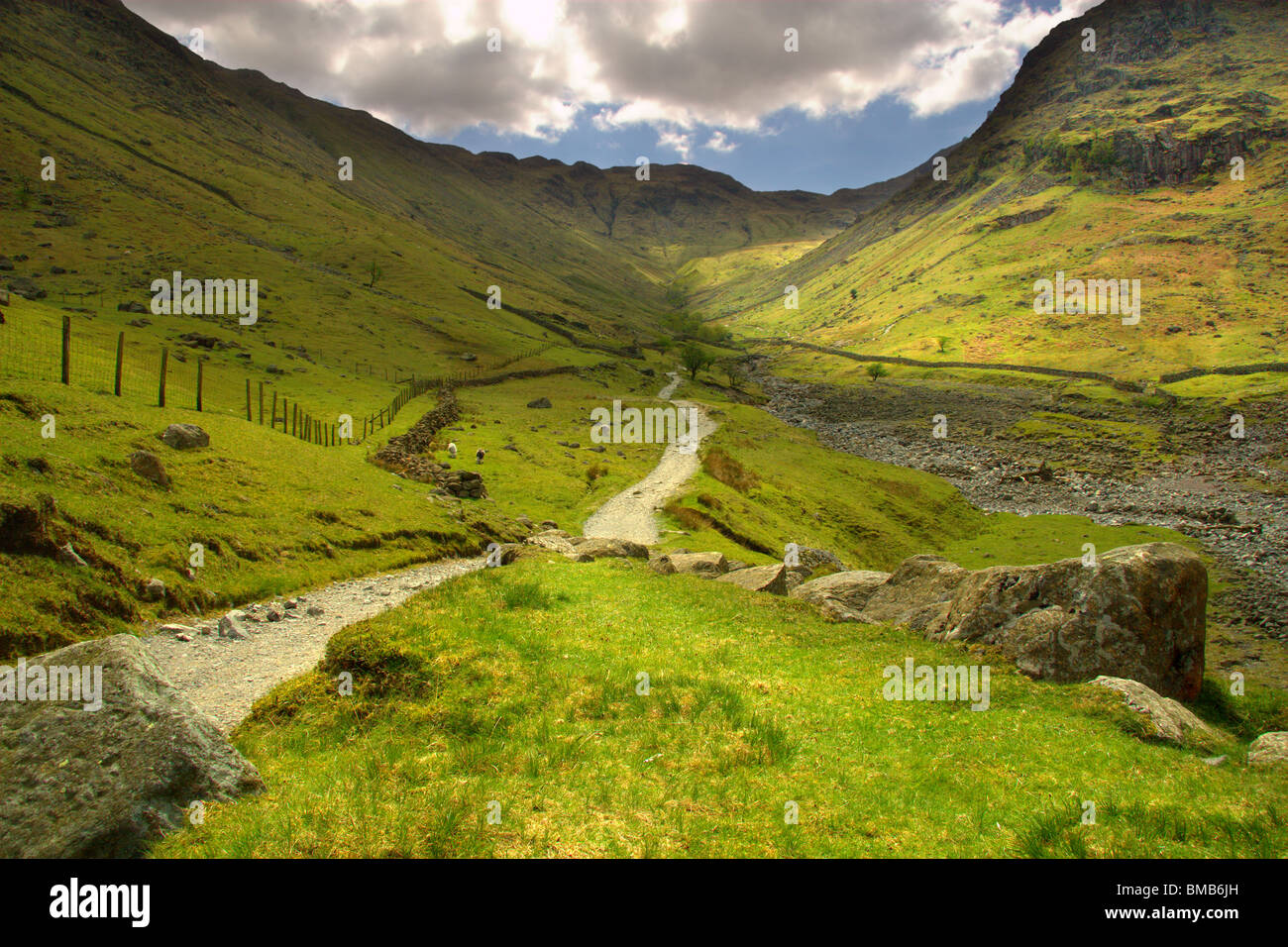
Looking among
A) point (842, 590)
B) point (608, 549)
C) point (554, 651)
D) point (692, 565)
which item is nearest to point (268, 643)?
point (554, 651)

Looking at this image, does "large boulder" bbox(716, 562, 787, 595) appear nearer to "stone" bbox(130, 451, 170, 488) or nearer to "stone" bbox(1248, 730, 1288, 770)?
"stone" bbox(1248, 730, 1288, 770)

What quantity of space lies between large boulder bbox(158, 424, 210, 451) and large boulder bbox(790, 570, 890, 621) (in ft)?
92.1

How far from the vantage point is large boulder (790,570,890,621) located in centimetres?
2488

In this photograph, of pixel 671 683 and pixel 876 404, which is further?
pixel 876 404

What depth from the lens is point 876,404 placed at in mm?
145500

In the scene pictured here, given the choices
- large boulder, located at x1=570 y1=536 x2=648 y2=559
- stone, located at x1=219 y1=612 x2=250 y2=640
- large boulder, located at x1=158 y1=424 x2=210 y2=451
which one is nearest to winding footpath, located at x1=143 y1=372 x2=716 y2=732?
stone, located at x1=219 y1=612 x2=250 y2=640

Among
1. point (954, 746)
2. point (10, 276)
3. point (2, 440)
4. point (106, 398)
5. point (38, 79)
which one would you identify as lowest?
point (954, 746)

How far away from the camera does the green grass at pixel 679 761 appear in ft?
30.4

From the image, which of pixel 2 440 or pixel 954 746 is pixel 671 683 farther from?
pixel 2 440

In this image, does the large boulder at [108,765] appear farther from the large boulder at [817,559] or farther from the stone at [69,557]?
the large boulder at [817,559]

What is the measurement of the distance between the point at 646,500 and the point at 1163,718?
43.2 metres
